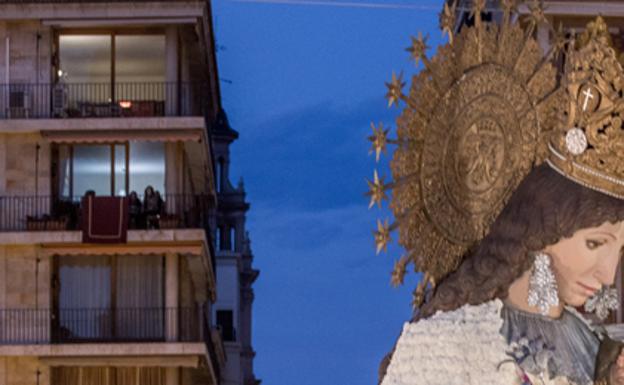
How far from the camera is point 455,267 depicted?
550 inches

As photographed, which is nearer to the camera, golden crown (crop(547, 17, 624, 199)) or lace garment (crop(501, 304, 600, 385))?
golden crown (crop(547, 17, 624, 199))

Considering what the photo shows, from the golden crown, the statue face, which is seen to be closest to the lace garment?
the statue face

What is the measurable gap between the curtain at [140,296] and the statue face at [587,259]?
34.7 m

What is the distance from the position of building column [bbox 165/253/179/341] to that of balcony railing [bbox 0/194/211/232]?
908 millimetres

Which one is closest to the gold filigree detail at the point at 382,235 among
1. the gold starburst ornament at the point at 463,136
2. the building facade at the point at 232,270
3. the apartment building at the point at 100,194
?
the gold starburst ornament at the point at 463,136

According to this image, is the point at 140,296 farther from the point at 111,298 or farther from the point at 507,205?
the point at 507,205

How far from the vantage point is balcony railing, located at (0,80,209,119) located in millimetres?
47688

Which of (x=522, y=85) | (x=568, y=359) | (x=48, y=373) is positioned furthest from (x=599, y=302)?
(x=48, y=373)

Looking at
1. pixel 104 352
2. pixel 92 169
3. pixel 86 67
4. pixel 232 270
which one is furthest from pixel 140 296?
pixel 232 270

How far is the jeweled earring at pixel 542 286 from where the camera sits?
13.3 meters

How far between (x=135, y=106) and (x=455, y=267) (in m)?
34.1

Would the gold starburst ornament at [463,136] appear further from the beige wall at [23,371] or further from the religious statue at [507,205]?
the beige wall at [23,371]

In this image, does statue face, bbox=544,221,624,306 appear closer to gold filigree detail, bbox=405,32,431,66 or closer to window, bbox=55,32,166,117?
gold filigree detail, bbox=405,32,431,66

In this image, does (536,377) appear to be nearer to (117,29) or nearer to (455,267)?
(455,267)
